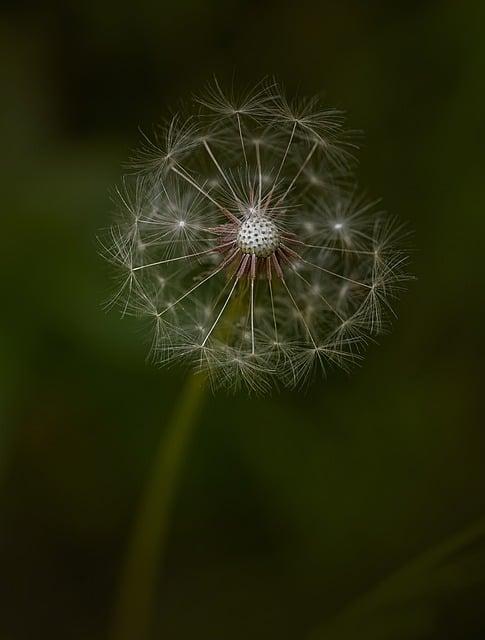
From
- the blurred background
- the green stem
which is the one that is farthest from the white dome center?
the blurred background

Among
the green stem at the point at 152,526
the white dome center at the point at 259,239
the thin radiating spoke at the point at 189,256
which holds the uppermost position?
the thin radiating spoke at the point at 189,256

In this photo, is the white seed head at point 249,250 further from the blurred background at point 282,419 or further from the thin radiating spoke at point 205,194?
the blurred background at point 282,419

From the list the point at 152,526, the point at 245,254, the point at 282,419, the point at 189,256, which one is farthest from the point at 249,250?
the point at 282,419

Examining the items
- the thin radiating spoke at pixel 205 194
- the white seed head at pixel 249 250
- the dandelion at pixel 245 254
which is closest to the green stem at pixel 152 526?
the dandelion at pixel 245 254

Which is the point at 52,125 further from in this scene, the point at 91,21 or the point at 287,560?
the point at 287,560

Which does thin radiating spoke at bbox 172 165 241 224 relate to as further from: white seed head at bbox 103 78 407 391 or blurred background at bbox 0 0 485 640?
blurred background at bbox 0 0 485 640

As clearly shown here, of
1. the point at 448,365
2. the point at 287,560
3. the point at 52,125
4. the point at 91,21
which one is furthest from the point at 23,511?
the point at 91,21
